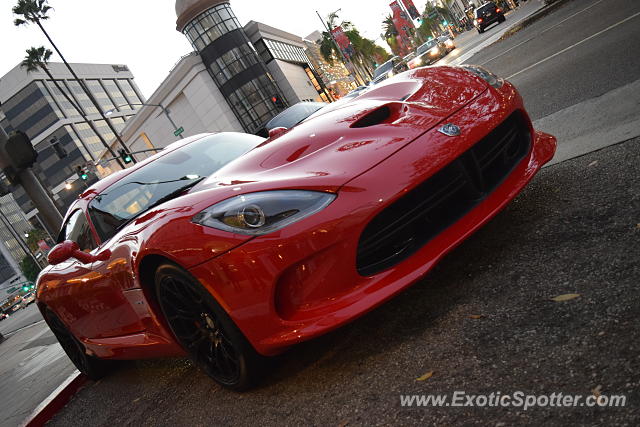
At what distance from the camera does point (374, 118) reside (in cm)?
284

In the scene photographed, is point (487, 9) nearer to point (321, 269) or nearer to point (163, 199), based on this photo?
point (163, 199)

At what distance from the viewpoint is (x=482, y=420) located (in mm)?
1536

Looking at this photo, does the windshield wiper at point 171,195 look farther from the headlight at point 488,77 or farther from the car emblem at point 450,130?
the headlight at point 488,77

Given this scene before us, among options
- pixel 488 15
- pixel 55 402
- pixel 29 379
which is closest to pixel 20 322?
pixel 29 379

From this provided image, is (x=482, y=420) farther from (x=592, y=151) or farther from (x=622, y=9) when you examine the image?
(x=622, y=9)

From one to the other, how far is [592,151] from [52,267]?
163 inches

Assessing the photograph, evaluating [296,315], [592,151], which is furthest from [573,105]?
[296,315]

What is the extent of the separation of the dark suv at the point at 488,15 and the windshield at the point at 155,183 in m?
34.2

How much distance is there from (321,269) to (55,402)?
3.57m

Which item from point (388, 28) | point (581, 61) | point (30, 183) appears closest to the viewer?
point (581, 61)

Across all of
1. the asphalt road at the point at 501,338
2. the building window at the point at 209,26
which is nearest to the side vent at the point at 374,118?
the asphalt road at the point at 501,338

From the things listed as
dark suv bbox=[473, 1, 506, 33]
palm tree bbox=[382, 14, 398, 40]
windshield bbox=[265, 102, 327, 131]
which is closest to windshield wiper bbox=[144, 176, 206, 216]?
windshield bbox=[265, 102, 327, 131]

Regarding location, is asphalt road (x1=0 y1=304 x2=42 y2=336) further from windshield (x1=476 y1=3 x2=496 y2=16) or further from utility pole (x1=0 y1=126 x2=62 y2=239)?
windshield (x1=476 y1=3 x2=496 y2=16)

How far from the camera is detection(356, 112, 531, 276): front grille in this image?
2.26 metres
